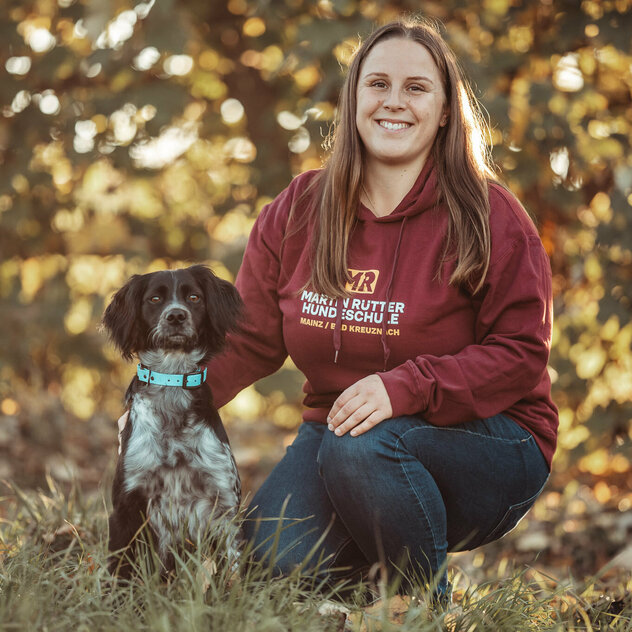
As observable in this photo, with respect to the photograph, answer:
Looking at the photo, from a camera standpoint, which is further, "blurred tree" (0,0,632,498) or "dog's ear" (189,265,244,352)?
"blurred tree" (0,0,632,498)

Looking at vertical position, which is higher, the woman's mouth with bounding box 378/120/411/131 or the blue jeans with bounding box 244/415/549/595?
the woman's mouth with bounding box 378/120/411/131

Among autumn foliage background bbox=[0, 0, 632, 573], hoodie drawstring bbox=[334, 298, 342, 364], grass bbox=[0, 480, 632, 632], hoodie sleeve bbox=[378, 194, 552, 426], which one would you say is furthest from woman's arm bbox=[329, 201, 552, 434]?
autumn foliage background bbox=[0, 0, 632, 573]

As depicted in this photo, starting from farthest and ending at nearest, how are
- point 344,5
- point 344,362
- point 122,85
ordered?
point 122,85, point 344,5, point 344,362

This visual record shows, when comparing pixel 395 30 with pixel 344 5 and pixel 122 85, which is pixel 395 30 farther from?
pixel 122 85

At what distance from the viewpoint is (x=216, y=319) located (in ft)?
8.45

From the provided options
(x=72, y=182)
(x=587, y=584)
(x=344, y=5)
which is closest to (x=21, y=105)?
(x=72, y=182)

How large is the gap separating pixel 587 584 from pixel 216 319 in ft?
4.44

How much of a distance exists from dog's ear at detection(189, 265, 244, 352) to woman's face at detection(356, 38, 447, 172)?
68 centimetres

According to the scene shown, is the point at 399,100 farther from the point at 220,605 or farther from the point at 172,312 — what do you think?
the point at 220,605

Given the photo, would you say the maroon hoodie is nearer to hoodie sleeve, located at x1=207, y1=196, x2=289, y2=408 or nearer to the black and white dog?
hoodie sleeve, located at x1=207, y1=196, x2=289, y2=408

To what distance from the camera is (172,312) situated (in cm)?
247

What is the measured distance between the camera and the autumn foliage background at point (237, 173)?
13.3 feet

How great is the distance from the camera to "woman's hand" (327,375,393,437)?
8.01ft

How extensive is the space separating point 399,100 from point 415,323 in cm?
71
